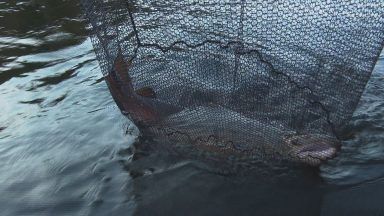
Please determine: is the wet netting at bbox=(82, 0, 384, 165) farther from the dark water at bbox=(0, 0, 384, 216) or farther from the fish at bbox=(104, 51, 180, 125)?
the dark water at bbox=(0, 0, 384, 216)

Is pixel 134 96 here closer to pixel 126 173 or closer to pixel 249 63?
pixel 126 173

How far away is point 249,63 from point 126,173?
1.39 meters

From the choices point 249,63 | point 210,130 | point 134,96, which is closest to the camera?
point 249,63

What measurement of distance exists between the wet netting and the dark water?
262mm

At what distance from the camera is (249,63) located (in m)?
3.38

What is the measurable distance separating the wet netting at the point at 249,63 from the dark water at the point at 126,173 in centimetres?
26

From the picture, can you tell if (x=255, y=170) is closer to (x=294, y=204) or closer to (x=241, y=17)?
(x=294, y=204)

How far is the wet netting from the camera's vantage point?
3295 mm

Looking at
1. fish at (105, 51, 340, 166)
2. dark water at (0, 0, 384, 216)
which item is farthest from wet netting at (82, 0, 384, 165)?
dark water at (0, 0, 384, 216)

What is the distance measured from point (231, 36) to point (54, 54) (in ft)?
14.1

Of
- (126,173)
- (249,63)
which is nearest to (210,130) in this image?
(249,63)

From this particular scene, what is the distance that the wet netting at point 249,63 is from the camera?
10.8 ft

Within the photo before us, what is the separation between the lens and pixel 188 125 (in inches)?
145

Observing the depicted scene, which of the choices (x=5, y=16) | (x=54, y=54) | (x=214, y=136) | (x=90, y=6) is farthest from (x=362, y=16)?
(x=5, y=16)
